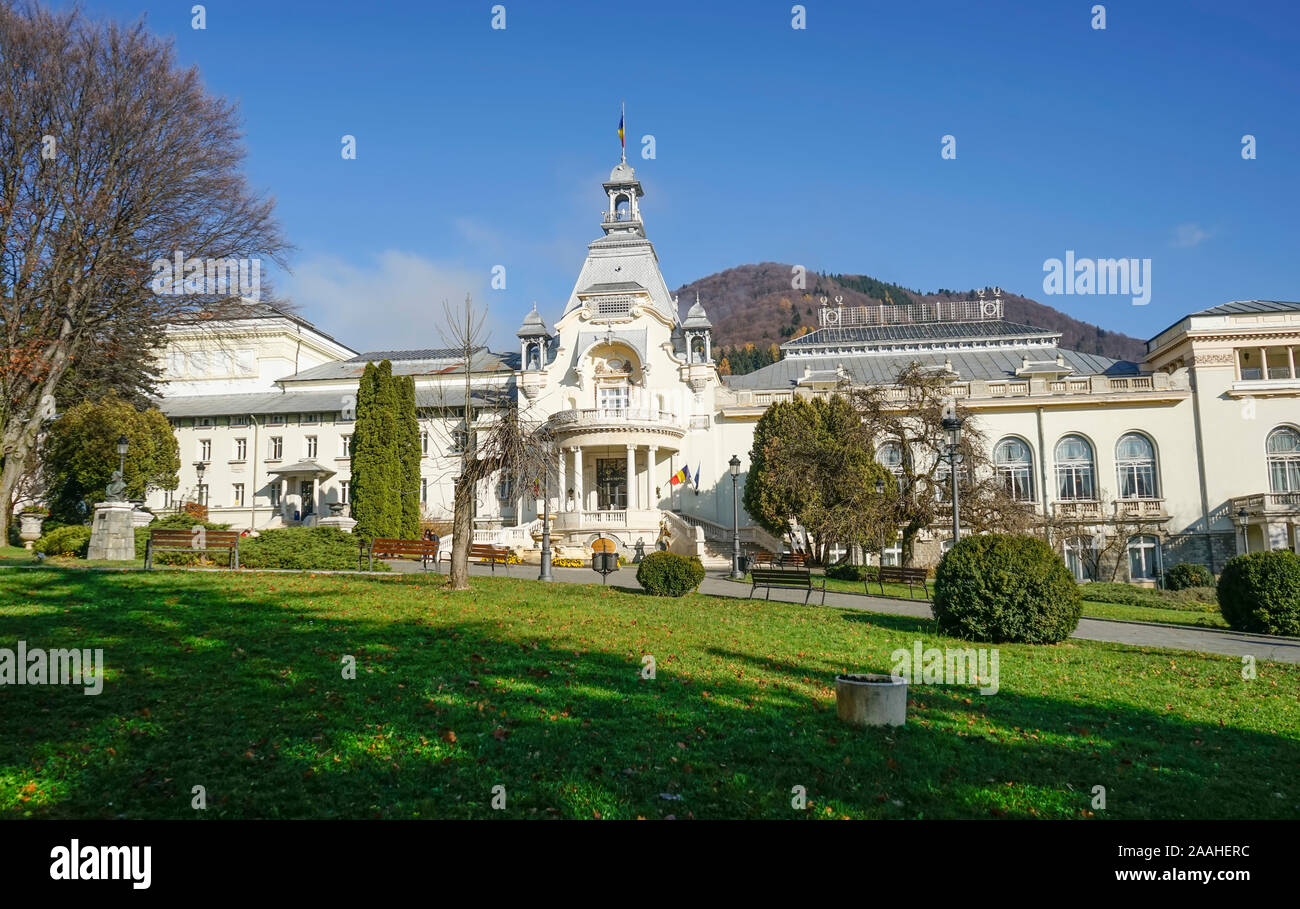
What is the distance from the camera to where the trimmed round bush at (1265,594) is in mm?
14938

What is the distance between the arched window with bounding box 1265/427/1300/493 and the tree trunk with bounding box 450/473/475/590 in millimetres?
38508

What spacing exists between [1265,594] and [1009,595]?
268 inches

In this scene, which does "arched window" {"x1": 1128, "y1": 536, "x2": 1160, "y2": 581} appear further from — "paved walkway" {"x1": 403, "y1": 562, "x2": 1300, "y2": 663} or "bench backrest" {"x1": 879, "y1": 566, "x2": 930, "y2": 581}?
"paved walkway" {"x1": 403, "y1": 562, "x2": 1300, "y2": 663}

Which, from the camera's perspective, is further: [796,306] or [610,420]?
[796,306]

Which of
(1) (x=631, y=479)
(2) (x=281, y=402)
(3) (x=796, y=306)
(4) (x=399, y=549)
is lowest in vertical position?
(4) (x=399, y=549)

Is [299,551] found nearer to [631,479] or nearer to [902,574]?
[902,574]

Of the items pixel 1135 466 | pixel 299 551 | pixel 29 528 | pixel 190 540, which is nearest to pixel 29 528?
pixel 29 528

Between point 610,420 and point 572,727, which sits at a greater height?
point 610,420

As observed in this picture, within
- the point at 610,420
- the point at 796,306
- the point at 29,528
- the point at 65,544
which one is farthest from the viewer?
the point at 796,306

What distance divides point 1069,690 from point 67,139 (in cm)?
2806

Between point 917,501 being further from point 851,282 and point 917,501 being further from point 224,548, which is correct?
point 851,282

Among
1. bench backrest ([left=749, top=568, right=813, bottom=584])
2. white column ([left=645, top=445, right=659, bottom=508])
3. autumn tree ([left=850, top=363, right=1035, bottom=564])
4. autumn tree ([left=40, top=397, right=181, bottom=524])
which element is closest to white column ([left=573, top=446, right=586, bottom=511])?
white column ([left=645, top=445, right=659, bottom=508])

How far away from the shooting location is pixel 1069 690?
31.0ft

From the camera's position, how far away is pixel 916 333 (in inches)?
2015
